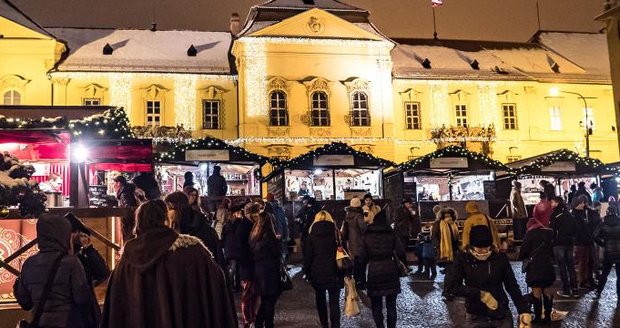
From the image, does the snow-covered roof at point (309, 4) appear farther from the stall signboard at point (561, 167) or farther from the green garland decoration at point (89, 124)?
the green garland decoration at point (89, 124)

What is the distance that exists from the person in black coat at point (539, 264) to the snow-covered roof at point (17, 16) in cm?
3190

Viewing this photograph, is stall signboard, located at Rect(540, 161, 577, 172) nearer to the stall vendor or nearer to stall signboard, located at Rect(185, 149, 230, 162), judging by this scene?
stall signboard, located at Rect(185, 149, 230, 162)

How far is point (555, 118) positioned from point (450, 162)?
18.1 m

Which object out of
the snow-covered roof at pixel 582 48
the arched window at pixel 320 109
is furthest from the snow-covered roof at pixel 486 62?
the arched window at pixel 320 109

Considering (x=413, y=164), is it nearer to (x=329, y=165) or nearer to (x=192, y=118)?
(x=329, y=165)

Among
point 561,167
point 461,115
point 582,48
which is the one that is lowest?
point 561,167

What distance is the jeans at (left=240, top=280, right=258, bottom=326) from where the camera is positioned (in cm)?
905

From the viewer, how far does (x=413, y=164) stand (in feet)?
80.2

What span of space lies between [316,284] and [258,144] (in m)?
25.8

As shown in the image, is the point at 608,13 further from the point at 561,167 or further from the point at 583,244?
the point at 583,244

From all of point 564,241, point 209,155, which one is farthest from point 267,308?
point 209,155

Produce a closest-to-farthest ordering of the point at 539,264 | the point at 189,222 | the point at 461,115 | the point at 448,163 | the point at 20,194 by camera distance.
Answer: the point at 20,194, the point at 189,222, the point at 539,264, the point at 448,163, the point at 461,115

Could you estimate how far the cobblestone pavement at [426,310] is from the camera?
9727 millimetres

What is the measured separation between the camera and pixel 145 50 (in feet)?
121
